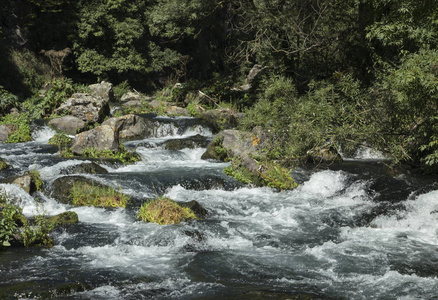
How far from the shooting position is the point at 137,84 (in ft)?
104

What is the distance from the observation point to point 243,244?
27.2ft

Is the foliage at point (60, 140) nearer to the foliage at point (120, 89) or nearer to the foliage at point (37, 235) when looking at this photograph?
the foliage at point (37, 235)

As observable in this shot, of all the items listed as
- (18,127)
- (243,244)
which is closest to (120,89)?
(18,127)

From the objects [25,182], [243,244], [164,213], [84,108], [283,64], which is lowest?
[243,244]

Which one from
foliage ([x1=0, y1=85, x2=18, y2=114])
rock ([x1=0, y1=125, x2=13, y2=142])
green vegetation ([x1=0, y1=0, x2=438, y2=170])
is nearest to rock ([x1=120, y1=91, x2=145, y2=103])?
green vegetation ([x1=0, y1=0, x2=438, y2=170])

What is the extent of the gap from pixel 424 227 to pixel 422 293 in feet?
11.7

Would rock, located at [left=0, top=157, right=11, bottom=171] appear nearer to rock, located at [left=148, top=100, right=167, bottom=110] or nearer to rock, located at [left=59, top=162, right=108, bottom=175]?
rock, located at [left=59, top=162, right=108, bottom=175]

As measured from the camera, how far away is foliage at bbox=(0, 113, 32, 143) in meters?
17.0

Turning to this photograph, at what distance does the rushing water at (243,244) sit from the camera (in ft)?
20.5

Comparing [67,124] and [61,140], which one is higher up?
[67,124]

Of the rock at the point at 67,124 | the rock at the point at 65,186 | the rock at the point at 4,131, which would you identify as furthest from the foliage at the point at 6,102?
the rock at the point at 65,186

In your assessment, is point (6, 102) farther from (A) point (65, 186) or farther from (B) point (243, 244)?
(B) point (243, 244)

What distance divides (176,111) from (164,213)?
13736 millimetres

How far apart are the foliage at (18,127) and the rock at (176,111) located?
22.1 feet
